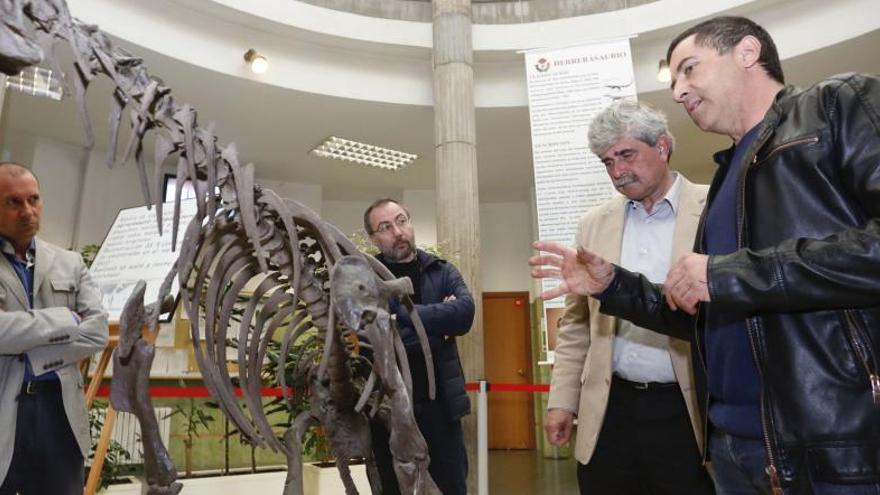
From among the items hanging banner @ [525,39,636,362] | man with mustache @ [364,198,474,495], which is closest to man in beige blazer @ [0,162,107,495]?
man with mustache @ [364,198,474,495]

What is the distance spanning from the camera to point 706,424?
5.53 ft

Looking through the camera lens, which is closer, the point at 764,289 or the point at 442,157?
the point at 764,289

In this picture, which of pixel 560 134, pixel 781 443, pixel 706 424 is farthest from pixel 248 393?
pixel 560 134

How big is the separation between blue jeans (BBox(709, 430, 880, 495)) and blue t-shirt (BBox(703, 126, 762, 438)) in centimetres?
4

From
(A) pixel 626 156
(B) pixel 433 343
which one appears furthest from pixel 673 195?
(B) pixel 433 343

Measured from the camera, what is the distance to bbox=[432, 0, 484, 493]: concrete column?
6.56 metres

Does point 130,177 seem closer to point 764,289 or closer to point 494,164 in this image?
point 494,164

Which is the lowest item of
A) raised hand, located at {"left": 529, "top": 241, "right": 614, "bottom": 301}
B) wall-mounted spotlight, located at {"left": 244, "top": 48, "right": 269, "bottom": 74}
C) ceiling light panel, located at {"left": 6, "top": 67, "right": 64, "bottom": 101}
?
raised hand, located at {"left": 529, "top": 241, "right": 614, "bottom": 301}

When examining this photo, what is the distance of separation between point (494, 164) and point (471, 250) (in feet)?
11.9

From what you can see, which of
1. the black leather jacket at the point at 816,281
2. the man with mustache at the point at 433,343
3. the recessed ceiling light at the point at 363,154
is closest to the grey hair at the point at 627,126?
the black leather jacket at the point at 816,281

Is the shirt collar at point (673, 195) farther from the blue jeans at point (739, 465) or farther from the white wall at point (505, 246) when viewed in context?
the white wall at point (505, 246)

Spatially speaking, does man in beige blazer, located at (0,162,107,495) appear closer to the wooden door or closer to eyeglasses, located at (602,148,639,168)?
eyeglasses, located at (602,148,639,168)

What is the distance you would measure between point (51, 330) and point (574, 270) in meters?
2.00

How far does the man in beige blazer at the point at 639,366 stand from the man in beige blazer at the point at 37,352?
1.94 metres
